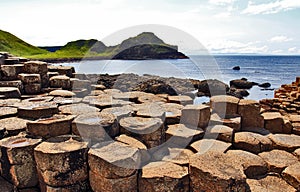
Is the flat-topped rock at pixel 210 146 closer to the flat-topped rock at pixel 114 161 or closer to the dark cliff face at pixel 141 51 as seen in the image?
the flat-topped rock at pixel 114 161

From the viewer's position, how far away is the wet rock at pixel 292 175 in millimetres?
3635

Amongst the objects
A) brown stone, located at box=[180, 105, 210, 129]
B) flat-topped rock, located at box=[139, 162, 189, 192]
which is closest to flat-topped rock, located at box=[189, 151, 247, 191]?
flat-topped rock, located at box=[139, 162, 189, 192]

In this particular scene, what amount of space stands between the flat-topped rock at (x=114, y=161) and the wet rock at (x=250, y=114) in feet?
9.00

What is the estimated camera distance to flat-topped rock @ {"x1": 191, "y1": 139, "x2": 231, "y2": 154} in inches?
162

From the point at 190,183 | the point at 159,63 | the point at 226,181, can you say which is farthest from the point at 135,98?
the point at 159,63

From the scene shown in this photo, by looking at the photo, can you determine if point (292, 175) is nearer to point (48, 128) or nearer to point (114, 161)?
point (114, 161)

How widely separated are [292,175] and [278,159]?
1.78 ft

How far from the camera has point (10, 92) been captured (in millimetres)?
5973

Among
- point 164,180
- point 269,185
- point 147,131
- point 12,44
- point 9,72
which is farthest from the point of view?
point 12,44

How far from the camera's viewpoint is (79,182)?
368 cm

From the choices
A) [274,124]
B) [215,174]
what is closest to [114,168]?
[215,174]

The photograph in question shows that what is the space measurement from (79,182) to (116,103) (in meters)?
2.19

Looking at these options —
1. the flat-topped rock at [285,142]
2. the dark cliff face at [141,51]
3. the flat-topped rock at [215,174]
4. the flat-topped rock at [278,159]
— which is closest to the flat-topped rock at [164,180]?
the flat-topped rock at [215,174]

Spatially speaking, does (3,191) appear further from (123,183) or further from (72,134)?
(123,183)
